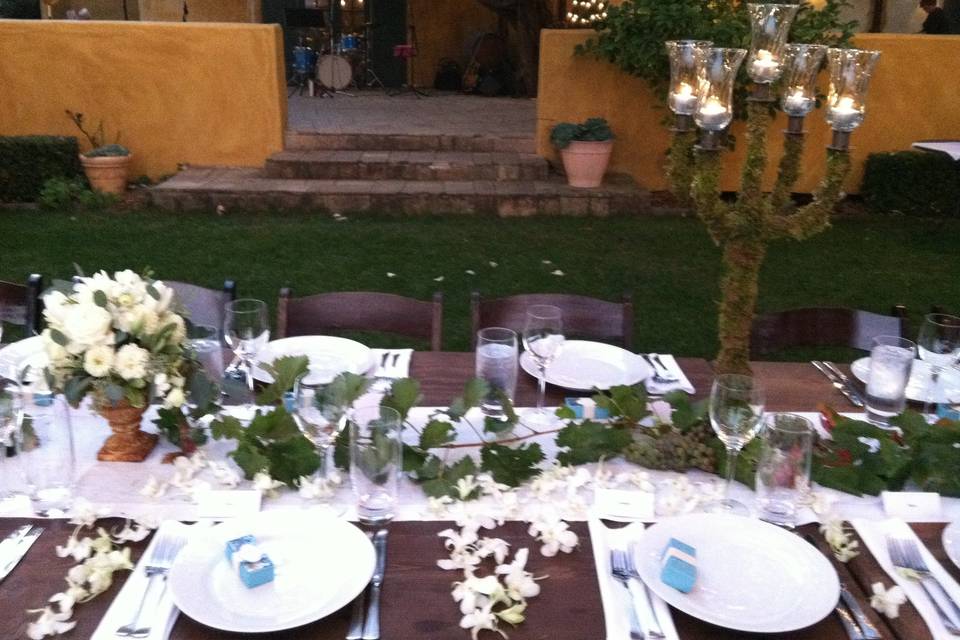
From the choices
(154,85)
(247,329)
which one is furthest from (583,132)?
(247,329)

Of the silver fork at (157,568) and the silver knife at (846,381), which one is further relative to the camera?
the silver knife at (846,381)

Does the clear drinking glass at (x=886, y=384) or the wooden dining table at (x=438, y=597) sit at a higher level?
the clear drinking glass at (x=886, y=384)

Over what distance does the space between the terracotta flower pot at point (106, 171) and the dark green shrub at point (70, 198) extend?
0.43 feet

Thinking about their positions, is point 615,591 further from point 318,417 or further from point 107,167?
point 107,167

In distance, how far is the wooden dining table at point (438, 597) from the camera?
127 centimetres

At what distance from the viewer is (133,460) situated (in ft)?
5.74

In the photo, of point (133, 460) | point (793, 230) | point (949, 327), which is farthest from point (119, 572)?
point (949, 327)

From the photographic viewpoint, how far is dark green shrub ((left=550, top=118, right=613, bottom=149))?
23.5ft

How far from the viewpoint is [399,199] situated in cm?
699

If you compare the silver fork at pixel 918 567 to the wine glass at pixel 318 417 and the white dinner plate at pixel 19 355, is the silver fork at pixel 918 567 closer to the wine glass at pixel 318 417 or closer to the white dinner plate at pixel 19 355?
the wine glass at pixel 318 417

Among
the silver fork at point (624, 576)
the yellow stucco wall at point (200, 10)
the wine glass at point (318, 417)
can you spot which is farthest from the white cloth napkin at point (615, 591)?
the yellow stucco wall at point (200, 10)

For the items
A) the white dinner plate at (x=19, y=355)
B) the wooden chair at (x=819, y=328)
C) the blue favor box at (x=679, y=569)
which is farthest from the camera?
the wooden chair at (x=819, y=328)

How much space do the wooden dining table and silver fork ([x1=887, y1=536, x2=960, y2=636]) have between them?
0.04m

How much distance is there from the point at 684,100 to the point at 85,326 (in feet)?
4.04
